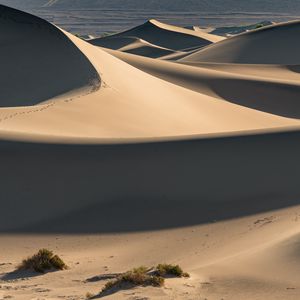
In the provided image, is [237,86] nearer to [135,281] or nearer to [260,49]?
[260,49]

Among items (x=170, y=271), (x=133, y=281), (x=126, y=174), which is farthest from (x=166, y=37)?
(x=133, y=281)

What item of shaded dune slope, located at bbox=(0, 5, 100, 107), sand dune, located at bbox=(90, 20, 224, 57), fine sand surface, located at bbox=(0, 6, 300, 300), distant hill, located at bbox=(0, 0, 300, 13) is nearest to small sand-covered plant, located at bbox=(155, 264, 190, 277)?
fine sand surface, located at bbox=(0, 6, 300, 300)

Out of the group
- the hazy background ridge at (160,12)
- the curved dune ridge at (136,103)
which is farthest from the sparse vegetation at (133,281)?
the hazy background ridge at (160,12)

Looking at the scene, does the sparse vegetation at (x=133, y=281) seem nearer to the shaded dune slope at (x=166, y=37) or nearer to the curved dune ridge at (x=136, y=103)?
the curved dune ridge at (x=136, y=103)

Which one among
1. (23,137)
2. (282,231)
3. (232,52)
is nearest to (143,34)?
(232,52)

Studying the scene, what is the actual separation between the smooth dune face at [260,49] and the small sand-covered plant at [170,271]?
164 feet

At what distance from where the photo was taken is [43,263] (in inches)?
456

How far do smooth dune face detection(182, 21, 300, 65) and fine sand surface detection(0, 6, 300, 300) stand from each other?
30.8 meters

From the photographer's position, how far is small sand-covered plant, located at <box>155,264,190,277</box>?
34.3 feet

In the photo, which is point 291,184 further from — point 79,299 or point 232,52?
point 232,52

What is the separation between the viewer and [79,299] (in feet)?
32.0

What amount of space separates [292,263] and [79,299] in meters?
2.77

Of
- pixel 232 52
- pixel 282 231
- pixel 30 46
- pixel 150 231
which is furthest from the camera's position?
pixel 232 52

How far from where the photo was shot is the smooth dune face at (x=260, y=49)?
202 feet
